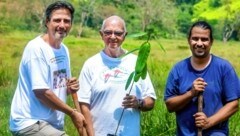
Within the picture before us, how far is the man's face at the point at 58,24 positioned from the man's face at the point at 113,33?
324 millimetres

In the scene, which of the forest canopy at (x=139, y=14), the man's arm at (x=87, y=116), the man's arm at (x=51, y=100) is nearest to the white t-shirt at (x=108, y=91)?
the man's arm at (x=87, y=116)

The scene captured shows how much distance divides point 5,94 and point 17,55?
534 inches

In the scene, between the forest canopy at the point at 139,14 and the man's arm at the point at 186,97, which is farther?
the forest canopy at the point at 139,14

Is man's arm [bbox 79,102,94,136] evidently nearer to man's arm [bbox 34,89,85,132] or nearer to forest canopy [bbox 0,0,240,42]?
man's arm [bbox 34,89,85,132]

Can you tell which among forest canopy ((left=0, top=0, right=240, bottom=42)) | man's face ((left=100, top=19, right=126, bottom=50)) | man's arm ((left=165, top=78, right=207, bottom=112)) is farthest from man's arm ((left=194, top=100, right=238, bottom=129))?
forest canopy ((left=0, top=0, right=240, bottom=42))

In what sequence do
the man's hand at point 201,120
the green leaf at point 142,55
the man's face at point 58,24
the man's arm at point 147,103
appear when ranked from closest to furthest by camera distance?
the green leaf at point 142,55 < the man's face at point 58,24 < the man's hand at point 201,120 < the man's arm at point 147,103

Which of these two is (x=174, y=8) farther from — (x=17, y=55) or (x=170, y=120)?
(x=170, y=120)

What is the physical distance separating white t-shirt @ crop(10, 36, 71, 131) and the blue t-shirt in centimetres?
75

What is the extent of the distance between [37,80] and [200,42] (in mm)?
1085

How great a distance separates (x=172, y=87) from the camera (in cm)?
415

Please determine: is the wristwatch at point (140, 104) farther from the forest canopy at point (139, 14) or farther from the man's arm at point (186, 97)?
the forest canopy at point (139, 14)

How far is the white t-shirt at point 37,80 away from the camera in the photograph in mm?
3753

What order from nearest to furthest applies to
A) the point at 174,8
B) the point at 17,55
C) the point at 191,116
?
the point at 191,116
the point at 17,55
the point at 174,8

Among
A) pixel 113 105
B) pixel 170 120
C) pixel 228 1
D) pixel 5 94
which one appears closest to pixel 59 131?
pixel 113 105
